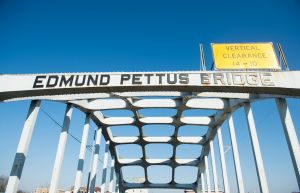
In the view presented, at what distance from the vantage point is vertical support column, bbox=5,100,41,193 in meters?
8.91

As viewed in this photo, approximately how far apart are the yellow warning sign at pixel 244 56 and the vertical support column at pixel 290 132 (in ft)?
7.70

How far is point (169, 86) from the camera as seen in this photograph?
9641 millimetres

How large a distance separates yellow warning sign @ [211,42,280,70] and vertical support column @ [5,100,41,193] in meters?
9.01

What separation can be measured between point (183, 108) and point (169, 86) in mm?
8673

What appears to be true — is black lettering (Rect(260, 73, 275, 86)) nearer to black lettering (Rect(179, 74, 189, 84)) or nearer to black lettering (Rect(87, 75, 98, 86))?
black lettering (Rect(179, 74, 189, 84))

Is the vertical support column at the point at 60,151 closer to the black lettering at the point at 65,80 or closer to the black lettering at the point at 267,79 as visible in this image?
→ the black lettering at the point at 65,80

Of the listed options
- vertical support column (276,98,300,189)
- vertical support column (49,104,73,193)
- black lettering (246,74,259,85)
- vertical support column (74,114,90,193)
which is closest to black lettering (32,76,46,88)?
vertical support column (49,104,73,193)

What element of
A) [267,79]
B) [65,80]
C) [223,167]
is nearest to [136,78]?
[65,80]

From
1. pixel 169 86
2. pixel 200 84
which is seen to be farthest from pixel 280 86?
pixel 169 86

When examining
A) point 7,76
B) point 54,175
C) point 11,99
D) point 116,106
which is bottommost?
point 54,175

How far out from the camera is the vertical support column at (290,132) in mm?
8852

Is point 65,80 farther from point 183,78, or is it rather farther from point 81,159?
point 81,159

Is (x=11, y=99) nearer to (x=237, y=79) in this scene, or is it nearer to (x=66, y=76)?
(x=66, y=76)

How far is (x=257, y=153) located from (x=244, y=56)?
4.97 meters
